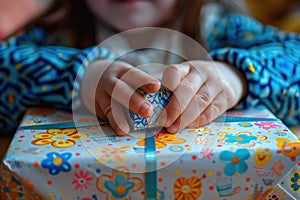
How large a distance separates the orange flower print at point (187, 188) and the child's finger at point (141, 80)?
0.10m

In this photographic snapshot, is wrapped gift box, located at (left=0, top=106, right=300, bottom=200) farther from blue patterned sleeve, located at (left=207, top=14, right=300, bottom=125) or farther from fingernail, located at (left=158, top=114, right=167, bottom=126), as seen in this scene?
blue patterned sleeve, located at (left=207, top=14, right=300, bottom=125)

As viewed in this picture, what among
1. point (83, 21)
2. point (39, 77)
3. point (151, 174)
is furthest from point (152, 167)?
point (83, 21)

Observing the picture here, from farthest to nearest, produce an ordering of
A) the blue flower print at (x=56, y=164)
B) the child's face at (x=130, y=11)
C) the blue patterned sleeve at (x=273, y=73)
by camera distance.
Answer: the child's face at (x=130, y=11) < the blue patterned sleeve at (x=273, y=73) < the blue flower print at (x=56, y=164)

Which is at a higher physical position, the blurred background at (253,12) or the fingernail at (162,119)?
the blurred background at (253,12)

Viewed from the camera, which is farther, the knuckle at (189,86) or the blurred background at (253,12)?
the blurred background at (253,12)

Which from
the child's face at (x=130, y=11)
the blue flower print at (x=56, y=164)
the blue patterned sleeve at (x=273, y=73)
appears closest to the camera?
the blue flower print at (x=56, y=164)

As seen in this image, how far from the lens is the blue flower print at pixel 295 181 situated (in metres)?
0.42

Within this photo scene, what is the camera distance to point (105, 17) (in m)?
0.72

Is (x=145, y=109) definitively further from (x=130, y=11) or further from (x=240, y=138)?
(x=130, y=11)

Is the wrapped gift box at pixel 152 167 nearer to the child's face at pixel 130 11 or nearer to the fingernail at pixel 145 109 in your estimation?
the fingernail at pixel 145 109

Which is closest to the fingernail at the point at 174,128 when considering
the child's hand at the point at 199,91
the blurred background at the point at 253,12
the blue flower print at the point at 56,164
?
the child's hand at the point at 199,91

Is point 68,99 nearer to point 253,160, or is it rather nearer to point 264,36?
point 253,160

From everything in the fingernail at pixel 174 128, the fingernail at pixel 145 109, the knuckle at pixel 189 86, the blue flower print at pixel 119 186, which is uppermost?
the knuckle at pixel 189 86

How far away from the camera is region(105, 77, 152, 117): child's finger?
0.42 m
